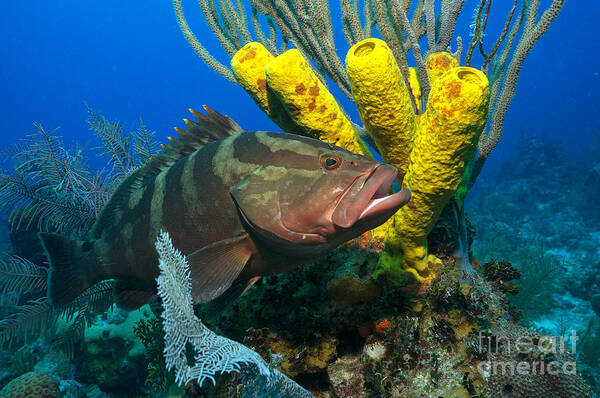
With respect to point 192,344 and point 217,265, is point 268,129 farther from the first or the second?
point 192,344

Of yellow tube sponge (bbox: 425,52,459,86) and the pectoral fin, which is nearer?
the pectoral fin

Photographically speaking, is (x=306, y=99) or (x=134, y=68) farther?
(x=134, y=68)

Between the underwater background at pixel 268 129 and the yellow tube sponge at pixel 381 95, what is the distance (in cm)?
110

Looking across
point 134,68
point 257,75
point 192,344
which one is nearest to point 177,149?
point 257,75

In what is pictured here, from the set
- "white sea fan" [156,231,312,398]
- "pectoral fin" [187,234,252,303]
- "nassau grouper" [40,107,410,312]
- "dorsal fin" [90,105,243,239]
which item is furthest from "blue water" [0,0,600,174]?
"white sea fan" [156,231,312,398]

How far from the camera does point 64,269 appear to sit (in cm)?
297

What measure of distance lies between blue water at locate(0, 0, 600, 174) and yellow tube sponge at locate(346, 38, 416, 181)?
84.7 m

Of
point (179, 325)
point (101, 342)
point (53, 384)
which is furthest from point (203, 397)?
point (101, 342)

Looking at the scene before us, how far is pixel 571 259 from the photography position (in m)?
10.4

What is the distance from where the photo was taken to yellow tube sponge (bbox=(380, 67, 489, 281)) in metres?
1.69

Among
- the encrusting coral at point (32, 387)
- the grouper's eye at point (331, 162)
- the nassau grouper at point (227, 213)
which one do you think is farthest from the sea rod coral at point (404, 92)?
the encrusting coral at point (32, 387)

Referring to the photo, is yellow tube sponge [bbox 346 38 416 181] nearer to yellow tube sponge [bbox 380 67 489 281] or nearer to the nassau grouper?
yellow tube sponge [bbox 380 67 489 281]

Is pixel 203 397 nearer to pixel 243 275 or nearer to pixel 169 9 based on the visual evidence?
pixel 243 275

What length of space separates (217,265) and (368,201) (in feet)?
3.59
